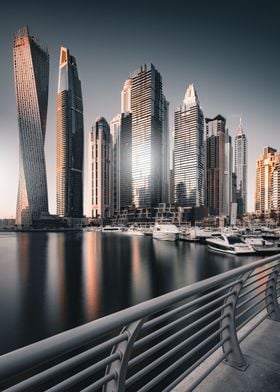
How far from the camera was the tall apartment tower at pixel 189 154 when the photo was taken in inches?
6555

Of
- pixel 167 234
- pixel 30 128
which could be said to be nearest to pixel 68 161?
pixel 30 128

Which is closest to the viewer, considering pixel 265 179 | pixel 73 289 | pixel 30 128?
pixel 73 289

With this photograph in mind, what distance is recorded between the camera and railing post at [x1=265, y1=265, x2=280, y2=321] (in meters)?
3.85

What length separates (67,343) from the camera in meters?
1.14

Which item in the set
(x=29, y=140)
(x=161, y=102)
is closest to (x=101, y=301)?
(x=29, y=140)

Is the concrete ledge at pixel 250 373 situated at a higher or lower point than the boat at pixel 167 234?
higher

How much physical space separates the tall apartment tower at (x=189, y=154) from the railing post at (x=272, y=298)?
16191cm

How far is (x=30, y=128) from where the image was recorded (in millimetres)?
137000

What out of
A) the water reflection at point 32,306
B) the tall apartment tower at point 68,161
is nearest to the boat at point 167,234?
the water reflection at point 32,306

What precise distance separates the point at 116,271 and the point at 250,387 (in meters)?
24.7

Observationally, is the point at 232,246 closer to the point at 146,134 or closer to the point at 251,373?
the point at 251,373

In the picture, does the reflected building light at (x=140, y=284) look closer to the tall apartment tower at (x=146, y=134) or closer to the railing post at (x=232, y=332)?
the railing post at (x=232, y=332)

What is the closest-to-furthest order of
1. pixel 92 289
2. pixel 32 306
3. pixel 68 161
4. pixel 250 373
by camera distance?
pixel 250 373, pixel 32 306, pixel 92 289, pixel 68 161

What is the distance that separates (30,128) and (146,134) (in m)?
84.6
